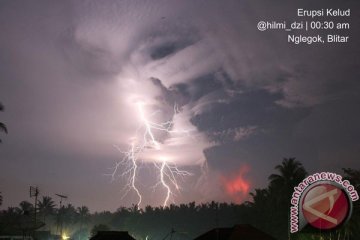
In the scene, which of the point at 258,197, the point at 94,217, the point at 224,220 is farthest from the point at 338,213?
the point at 94,217

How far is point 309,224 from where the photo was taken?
41.5 metres

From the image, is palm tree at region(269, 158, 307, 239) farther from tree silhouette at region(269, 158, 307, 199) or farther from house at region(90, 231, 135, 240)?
house at region(90, 231, 135, 240)

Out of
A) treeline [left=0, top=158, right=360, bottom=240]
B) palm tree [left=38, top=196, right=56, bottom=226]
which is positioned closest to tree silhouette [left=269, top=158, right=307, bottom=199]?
treeline [left=0, top=158, right=360, bottom=240]

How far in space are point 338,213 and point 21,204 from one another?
123 metres

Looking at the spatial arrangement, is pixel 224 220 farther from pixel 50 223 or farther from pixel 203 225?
pixel 50 223

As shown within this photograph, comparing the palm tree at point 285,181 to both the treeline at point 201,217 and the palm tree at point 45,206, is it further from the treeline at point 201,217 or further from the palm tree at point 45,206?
the palm tree at point 45,206

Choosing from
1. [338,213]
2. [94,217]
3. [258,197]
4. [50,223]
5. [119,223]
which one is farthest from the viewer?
[94,217]

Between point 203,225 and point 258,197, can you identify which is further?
point 203,225
